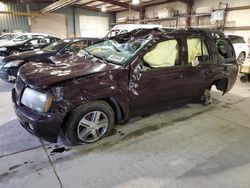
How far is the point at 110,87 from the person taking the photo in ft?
8.27

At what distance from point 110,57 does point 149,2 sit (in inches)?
534

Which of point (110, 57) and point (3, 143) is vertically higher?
point (110, 57)

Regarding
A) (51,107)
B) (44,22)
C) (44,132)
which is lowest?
(44,132)

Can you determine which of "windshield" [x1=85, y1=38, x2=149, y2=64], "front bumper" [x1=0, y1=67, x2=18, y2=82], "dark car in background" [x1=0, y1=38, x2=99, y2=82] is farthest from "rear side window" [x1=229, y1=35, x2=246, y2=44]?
"front bumper" [x1=0, y1=67, x2=18, y2=82]

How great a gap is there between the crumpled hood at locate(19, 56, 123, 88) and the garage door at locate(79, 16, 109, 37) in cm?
1731

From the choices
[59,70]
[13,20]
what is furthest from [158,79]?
[13,20]

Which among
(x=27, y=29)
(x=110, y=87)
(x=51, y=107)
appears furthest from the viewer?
(x=27, y=29)

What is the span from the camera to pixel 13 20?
16.0m

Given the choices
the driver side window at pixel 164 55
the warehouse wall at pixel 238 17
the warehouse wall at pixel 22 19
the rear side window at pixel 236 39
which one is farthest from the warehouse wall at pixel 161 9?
the driver side window at pixel 164 55

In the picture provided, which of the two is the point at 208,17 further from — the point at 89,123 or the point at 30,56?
the point at 89,123

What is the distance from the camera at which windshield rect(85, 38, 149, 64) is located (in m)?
2.81

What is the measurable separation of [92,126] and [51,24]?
1742 centimetres

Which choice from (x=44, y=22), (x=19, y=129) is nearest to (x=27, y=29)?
(x=44, y=22)

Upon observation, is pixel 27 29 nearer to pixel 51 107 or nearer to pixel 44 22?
pixel 44 22
